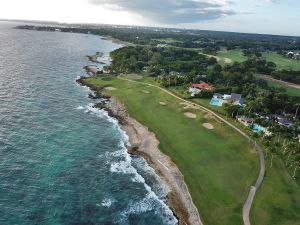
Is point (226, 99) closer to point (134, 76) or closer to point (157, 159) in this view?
point (157, 159)

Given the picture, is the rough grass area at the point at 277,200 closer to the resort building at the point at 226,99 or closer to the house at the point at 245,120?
the house at the point at 245,120

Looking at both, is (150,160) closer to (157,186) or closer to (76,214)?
(157,186)

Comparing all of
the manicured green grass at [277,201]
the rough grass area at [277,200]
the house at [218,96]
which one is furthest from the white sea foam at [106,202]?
the house at [218,96]

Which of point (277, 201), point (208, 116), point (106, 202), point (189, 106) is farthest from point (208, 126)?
point (106, 202)

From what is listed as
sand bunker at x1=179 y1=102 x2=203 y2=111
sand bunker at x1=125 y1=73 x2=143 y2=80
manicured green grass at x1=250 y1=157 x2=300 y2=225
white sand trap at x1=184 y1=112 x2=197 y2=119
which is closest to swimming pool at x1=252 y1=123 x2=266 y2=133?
white sand trap at x1=184 y1=112 x2=197 y2=119

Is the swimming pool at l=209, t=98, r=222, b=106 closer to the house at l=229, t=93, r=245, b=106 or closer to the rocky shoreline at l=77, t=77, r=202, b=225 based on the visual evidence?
the house at l=229, t=93, r=245, b=106

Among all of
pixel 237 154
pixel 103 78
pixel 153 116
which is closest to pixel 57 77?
pixel 103 78
